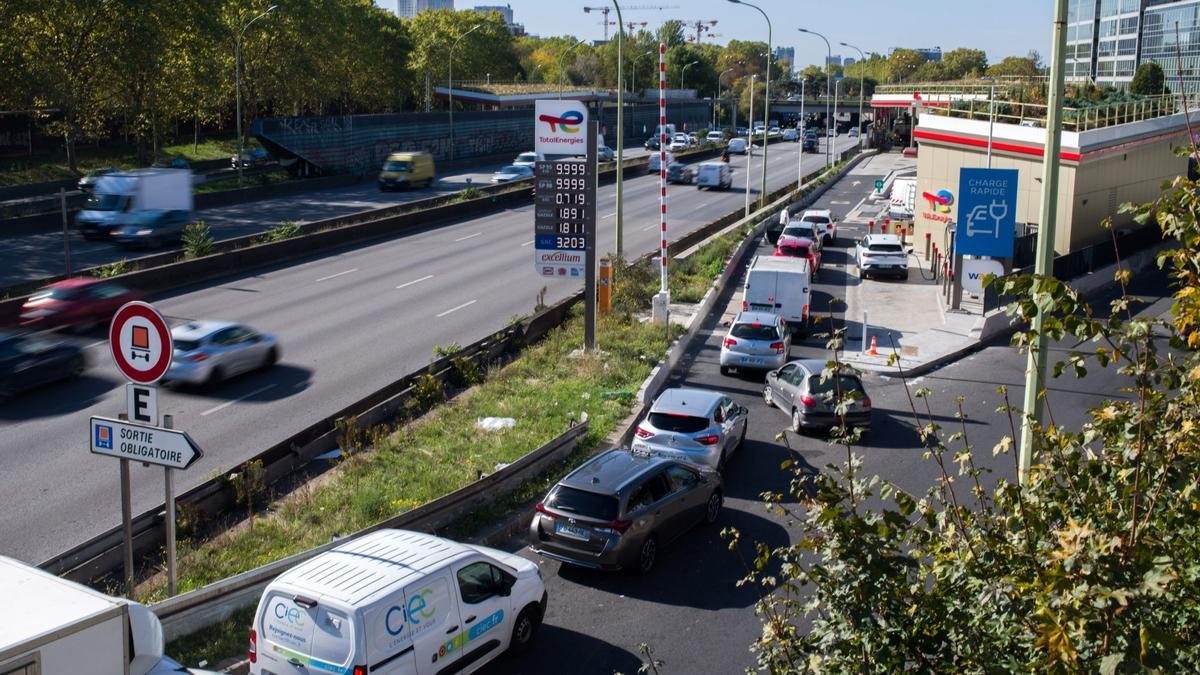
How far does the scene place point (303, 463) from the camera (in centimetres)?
1730

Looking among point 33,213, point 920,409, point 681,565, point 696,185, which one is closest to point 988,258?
point 920,409

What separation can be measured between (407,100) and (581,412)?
318ft

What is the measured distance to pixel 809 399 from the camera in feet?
66.1

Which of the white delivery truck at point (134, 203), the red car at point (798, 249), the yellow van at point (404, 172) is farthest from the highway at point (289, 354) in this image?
the yellow van at point (404, 172)

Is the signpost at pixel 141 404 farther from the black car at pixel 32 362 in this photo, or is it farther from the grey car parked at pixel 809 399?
the black car at pixel 32 362

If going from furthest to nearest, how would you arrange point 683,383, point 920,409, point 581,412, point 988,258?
point 988,258
point 683,383
point 920,409
point 581,412

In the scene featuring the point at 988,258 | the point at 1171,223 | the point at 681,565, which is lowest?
the point at 681,565

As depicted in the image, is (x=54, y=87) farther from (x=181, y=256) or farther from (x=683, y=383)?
(x=683, y=383)

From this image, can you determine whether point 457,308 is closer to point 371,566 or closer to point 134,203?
point 134,203

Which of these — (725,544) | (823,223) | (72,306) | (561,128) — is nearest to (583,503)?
(725,544)

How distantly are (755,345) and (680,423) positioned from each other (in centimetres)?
719

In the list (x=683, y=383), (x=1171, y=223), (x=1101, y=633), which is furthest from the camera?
(x=683, y=383)

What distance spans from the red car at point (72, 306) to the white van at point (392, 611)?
1767cm

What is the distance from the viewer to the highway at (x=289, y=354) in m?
16.3
